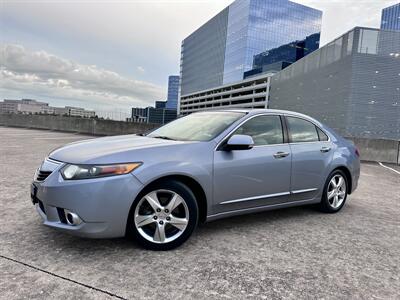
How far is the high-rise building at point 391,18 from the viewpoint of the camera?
72.2m

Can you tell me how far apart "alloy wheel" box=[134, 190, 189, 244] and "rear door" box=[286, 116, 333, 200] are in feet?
5.64

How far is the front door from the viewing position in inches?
144

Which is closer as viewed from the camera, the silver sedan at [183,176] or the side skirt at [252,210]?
the silver sedan at [183,176]

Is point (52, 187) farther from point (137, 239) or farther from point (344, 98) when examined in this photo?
point (344, 98)

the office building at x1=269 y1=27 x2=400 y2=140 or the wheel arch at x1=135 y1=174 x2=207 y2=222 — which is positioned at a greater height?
the office building at x1=269 y1=27 x2=400 y2=140

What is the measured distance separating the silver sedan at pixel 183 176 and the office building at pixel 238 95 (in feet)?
226

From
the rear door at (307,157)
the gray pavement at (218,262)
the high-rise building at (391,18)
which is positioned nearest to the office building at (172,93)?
the high-rise building at (391,18)

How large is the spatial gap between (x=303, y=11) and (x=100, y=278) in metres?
114

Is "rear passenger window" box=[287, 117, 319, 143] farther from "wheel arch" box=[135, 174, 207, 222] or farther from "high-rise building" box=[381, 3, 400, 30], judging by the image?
"high-rise building" box=[381, 3, 400, 30]

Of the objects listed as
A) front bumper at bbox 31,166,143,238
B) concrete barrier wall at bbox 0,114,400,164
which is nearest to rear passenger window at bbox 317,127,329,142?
front bumper at bbox 31,166,143,238

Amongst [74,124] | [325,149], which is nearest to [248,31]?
[74,124]

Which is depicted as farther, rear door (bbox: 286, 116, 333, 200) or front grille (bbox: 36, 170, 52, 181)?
rear door (bbox: 286, 116, 333, 200)

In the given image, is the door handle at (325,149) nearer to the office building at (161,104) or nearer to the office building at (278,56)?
the office building at (278,56)

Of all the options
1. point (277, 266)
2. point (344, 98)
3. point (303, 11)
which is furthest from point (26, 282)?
point (303, 11)
